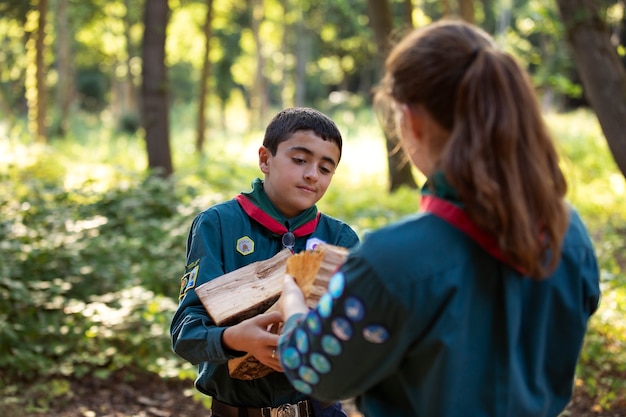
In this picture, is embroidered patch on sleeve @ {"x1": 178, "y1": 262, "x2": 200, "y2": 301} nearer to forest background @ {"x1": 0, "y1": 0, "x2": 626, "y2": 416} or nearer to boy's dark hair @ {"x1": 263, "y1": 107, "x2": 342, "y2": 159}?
boy's dark hair @ {"x1": 263, "y1": 107, "x2": 342, "y2": 159}

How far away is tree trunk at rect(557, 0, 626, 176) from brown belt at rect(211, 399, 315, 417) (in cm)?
397

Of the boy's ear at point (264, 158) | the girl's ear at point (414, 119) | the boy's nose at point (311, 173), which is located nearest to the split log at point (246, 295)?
→ the boy's nose at point (311, 173)

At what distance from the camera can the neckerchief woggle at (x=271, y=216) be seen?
2.54 meters

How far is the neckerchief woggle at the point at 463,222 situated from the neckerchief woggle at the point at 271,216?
3.16 ft

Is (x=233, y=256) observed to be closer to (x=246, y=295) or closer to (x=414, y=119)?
(x=246, y=295)

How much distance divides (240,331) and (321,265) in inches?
14.0

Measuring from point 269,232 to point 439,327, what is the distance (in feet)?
3.49

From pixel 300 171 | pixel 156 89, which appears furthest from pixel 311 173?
pixel 156 89

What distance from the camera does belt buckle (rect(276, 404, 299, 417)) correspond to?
249cm

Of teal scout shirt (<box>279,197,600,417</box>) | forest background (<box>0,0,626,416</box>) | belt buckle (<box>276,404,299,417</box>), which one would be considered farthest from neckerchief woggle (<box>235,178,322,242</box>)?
forest background (<box>0,0,626,416</box>)

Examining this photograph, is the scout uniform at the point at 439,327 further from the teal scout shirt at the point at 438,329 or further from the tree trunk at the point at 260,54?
the tree trunk at the point at 260,54

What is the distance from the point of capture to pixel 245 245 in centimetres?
253

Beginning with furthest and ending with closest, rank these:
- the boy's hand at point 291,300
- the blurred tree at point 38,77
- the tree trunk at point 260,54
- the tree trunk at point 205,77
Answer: the tree trunk at point 260,54
the tree trunk at point 205,77
the blurred tree at point 38,77
the boy's hand at point 291,300

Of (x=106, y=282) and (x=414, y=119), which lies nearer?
(x=414, y=119)
